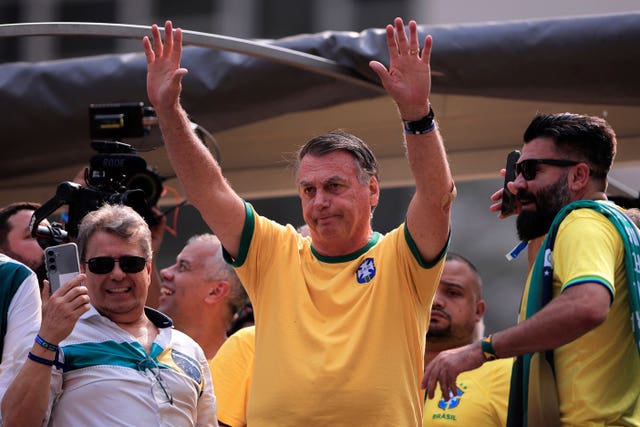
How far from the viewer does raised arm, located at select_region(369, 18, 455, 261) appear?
3.94 meters

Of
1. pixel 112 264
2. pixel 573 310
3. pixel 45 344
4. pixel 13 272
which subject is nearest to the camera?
pixel 573 310

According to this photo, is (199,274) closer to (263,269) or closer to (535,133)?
(263,269)

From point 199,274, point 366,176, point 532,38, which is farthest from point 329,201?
point 199,274

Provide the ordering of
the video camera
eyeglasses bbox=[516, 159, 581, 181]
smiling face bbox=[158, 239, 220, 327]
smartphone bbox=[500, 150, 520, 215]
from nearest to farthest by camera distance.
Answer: eyeglasses bbox=[516, 159, 581, 181] → smartphone bbox=[500, 150, 520, 215] → the video camera → smiling face bbox=[158, 239, 220, 327]

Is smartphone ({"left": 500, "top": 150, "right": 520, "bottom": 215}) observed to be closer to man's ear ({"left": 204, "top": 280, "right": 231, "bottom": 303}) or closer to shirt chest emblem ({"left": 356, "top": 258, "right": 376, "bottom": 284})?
shirt chest emblem ({"left": 356, "top": 258, "right": 376, "bottom": 284})

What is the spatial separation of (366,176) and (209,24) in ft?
36.6

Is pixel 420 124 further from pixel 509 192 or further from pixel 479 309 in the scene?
pixel 479 309

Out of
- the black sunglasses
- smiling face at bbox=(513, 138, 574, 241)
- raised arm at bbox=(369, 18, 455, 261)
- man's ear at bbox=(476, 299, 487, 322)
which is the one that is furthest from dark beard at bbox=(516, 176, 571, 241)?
man's ear at bbox=(476, 299, 487, 322)

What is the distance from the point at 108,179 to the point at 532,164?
1.80 meters

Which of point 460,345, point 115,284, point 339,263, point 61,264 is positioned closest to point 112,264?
point 115,284

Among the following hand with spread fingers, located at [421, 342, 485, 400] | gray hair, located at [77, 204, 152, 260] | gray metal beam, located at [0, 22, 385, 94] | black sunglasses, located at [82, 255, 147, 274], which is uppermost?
gray metal beam, located at [0, 22, 385, 94]

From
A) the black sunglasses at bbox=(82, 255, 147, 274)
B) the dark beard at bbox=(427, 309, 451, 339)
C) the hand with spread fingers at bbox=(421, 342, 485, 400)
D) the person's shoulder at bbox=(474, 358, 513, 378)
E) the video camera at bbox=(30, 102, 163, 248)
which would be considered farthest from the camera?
the dark beard at bbox=(427, 309, 451, 339)

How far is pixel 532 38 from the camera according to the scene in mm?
5332

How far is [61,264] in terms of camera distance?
4.14 meters
